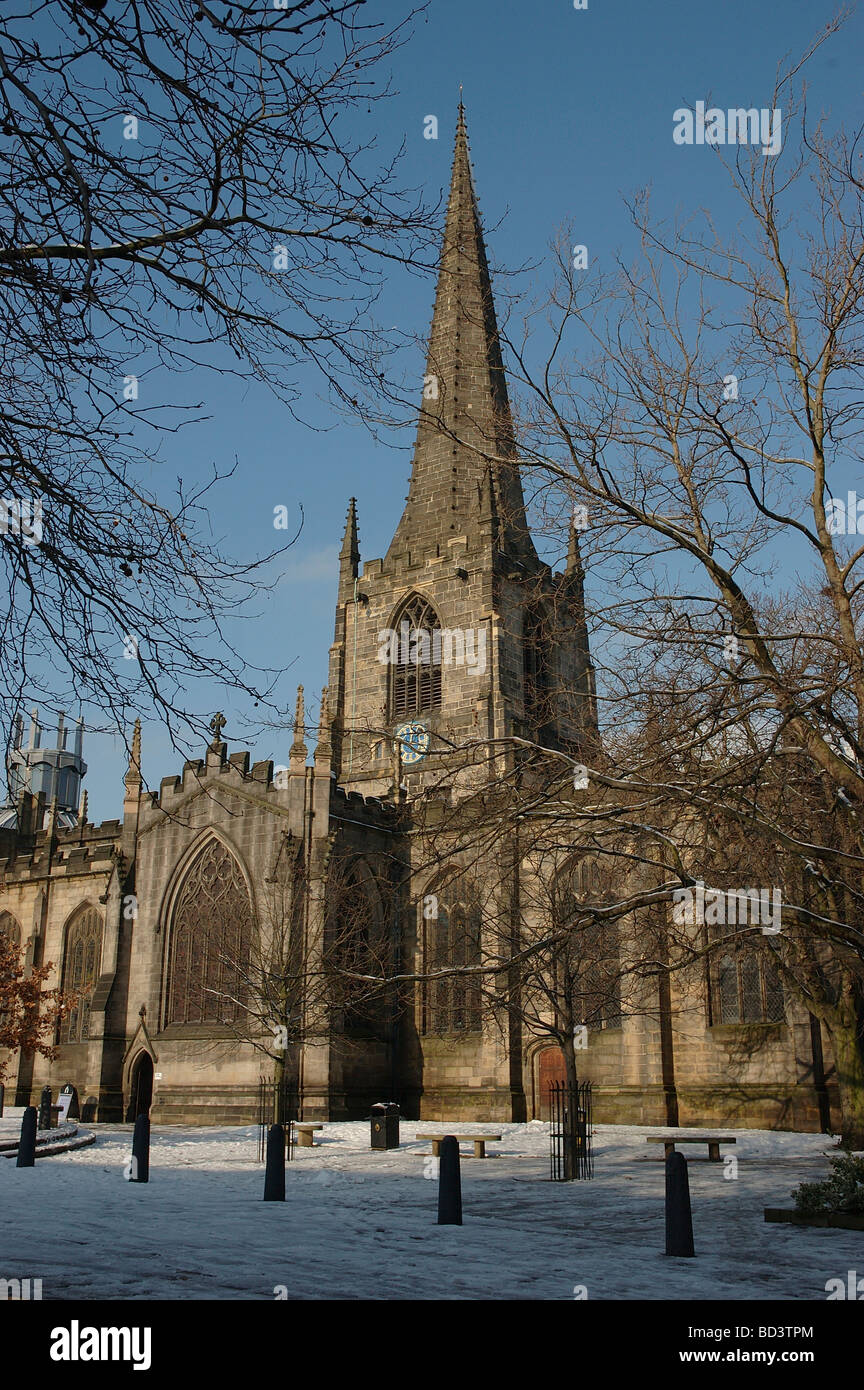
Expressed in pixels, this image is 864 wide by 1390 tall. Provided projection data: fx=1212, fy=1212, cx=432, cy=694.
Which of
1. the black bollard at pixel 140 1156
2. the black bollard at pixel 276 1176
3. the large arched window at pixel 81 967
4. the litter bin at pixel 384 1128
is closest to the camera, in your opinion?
the black bollard at pixel 276 1176

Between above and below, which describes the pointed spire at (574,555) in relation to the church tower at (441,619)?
below

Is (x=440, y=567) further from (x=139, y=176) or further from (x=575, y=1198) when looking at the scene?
(x=139, y=176)

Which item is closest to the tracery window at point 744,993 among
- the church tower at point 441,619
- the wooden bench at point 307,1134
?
the wooden bench at point 307,1134

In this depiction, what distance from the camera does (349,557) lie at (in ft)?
159

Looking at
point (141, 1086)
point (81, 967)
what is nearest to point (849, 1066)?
point (141, 1086)

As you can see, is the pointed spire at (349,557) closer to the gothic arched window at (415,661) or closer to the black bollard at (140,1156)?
the gothic arched window at (415,661)

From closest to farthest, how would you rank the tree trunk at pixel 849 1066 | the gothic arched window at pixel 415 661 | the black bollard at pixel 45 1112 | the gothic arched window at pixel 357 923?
the tree trunk at pixel 849 1066 < the black bollard at pixel 45 1112 < the gothic arched window at pixel 357 923 < the gothic arched window at pixel 415 661

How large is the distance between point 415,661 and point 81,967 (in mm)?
15610

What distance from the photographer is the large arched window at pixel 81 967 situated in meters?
38.8

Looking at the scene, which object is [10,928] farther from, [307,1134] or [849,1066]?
[849,1066]

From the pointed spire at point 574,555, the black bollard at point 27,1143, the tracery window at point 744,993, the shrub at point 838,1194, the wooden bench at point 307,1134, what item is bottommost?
the wooden bench at point 307,1134

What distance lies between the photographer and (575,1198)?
49.8 feet

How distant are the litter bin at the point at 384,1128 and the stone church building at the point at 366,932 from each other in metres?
2.22
